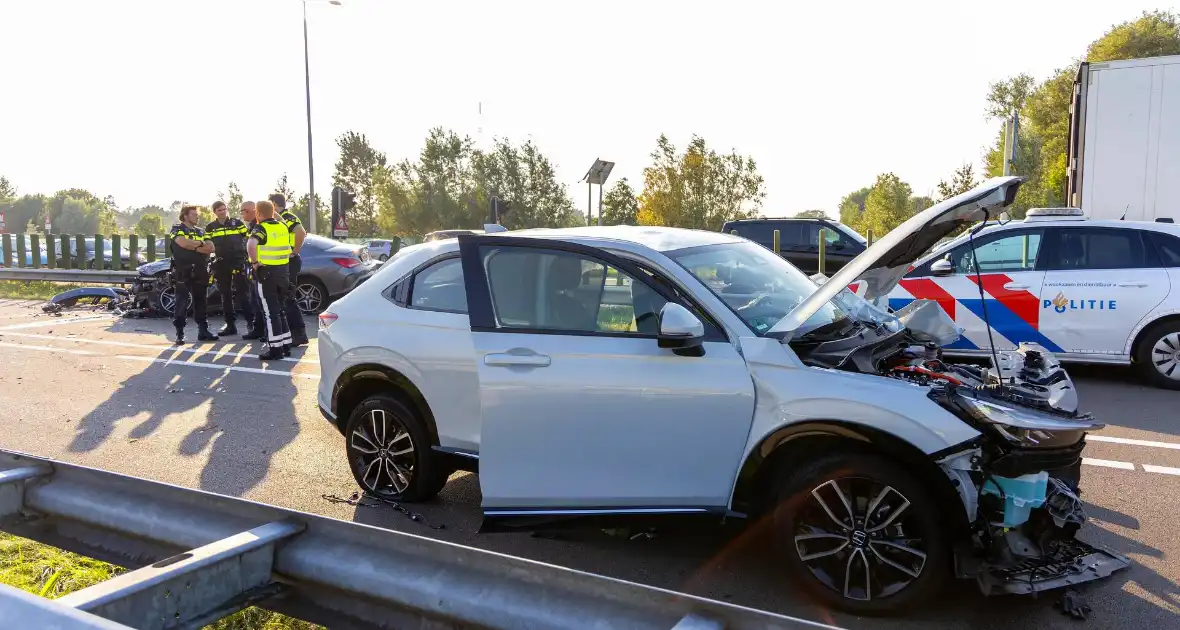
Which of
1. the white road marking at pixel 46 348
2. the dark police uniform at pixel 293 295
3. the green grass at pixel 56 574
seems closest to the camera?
the green grass at pixel 56 574

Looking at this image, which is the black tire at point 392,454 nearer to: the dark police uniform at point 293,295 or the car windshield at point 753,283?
the car windshield at point 753,283

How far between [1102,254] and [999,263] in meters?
0.88

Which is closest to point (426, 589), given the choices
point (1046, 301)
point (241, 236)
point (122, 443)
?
point (122, 443)

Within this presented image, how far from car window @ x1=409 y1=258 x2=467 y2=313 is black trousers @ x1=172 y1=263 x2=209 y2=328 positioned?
7.94 meters

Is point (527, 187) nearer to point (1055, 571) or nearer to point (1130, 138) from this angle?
point (1130, 138)

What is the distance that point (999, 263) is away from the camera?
8.50m

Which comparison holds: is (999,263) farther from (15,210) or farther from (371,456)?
(15,210)

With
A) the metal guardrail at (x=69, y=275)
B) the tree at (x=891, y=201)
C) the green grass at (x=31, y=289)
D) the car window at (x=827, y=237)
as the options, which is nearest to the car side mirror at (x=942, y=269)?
the car window at (x=827, y=237)

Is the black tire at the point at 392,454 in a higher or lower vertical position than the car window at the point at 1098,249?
lower

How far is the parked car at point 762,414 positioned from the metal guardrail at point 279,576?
1.50 meters

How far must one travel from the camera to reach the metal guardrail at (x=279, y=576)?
189 centimetres

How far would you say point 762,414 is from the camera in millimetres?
3561

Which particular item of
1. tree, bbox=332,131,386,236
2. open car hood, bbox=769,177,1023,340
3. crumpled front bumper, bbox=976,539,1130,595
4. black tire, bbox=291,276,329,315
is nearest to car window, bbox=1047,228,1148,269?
open car hood, bbox=769,177,1023,340

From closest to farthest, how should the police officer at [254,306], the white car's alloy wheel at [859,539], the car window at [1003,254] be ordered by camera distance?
1. the white car's alloy wheel at [859,539]
2. the car window at [1003,254]
3. the police officer at [254,306]
